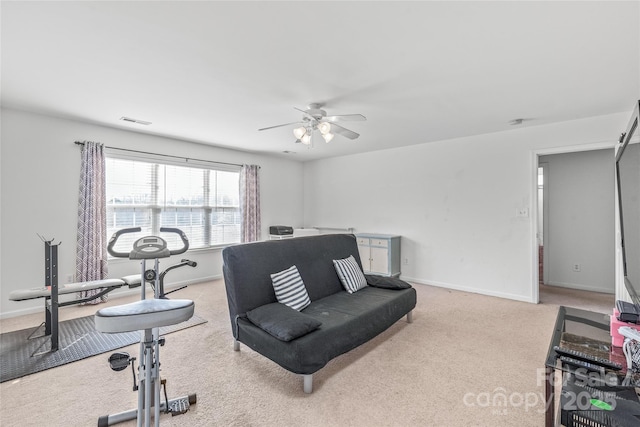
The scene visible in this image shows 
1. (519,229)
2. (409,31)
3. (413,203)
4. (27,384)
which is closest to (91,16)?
(409,31)

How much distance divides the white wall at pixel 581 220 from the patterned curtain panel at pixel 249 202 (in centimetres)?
525

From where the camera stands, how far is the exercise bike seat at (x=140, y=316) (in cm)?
130

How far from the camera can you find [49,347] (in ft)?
8.66

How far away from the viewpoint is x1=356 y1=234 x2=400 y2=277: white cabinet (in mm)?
5023

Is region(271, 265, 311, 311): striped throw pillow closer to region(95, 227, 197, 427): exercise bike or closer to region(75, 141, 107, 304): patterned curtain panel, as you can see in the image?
region(95, 227, 197, 427): exercise bike

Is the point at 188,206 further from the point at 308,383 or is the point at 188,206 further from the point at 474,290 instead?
the point at 474,290

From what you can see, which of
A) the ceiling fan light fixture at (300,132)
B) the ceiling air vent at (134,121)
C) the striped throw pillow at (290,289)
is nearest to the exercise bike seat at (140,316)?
the striped throw pillow at (290,289)

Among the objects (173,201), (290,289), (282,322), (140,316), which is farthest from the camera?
(173,201)

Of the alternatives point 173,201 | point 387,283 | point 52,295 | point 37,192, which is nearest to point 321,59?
point 387,283

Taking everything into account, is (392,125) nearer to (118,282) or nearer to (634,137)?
(634,137)

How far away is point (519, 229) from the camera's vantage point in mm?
4070

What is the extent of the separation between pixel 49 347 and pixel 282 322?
2338mm

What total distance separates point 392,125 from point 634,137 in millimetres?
2427

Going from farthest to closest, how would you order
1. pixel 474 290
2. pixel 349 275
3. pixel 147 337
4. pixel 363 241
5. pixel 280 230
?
pixel 280 230
pixel 363 241
pixel 474 290
pixel 349 275
pixel 147 337
